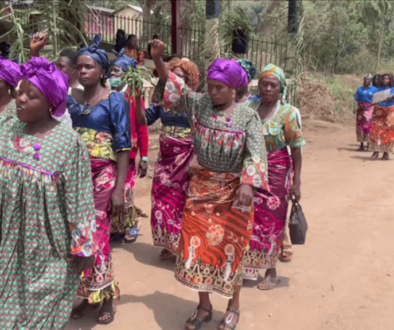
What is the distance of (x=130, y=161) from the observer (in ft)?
18.5

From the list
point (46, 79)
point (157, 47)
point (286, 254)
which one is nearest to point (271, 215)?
point (286, 254)

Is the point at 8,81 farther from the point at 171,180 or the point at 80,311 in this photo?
the point at 171,180

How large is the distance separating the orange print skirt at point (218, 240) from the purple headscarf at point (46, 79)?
1.39 m

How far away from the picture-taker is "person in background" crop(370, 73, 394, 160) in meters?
11.7

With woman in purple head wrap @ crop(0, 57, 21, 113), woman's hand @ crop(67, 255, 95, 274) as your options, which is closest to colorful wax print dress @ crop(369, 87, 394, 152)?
woman in purple head wrap @ crop(0, 57, 21, 113)

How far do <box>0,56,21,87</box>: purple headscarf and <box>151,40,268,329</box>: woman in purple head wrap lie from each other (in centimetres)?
96

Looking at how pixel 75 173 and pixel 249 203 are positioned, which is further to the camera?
pixel 249 203

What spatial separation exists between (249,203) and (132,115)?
92.8 inches

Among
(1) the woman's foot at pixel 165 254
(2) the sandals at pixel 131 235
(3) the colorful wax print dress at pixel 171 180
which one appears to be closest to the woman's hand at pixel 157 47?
(3) the colorful wax print dress at pixel 171 180

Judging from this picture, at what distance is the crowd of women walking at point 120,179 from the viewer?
2.64 meters

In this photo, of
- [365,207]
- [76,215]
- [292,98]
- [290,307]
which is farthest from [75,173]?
[292,98]

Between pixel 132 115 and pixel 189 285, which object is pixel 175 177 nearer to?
pixel 132 115

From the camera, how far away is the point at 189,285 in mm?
3697

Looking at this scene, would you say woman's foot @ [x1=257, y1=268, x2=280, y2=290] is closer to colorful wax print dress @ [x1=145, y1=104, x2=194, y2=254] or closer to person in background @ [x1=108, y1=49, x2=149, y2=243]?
colorful wax print dress @ [x1=145, y1=104, x2=194, y2=254]
